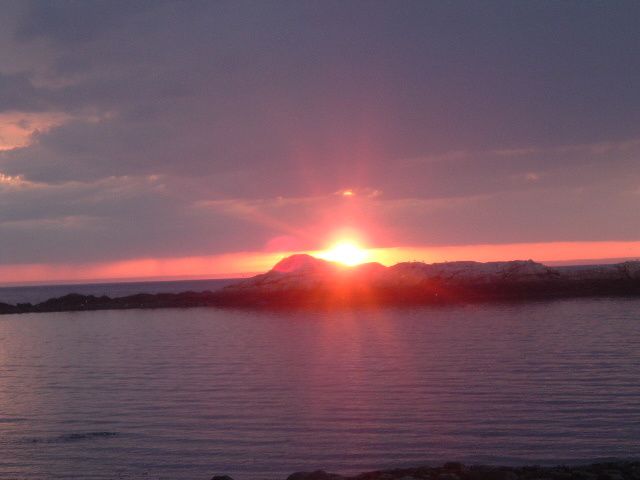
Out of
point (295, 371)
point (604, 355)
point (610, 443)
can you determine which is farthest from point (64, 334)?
point (610, 443)

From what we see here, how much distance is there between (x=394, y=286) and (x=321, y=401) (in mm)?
54773

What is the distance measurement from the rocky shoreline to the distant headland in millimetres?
52175

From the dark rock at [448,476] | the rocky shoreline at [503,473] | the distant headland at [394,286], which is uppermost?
the distant headland at [394,286]

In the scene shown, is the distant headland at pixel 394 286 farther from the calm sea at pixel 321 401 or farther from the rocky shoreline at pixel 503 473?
the rocky shoreline at pixel 503 473

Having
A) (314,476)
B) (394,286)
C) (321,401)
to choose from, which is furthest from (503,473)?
(394,286)

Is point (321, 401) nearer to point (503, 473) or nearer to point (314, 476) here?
A: point (314, 476)

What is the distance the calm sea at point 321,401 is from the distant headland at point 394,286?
91.3 ft

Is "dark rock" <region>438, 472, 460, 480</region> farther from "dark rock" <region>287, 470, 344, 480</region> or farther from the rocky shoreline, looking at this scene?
"dark rock" <region>287, 470, 344, 480</region>

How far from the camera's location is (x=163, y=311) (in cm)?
6862

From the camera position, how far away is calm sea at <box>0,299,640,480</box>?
1490 cm

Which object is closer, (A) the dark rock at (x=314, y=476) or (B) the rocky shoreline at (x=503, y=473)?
(B) the rocky shoreline at (x=503, y=473)

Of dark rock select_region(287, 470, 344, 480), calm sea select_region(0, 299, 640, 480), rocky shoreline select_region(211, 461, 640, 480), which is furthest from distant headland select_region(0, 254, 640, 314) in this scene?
dark rock select_region(287, 470, 344, 480)

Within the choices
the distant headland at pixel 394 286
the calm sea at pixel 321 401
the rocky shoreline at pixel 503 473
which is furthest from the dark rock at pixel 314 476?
the distant headland at pixel 394 286

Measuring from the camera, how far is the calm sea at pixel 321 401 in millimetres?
14898
